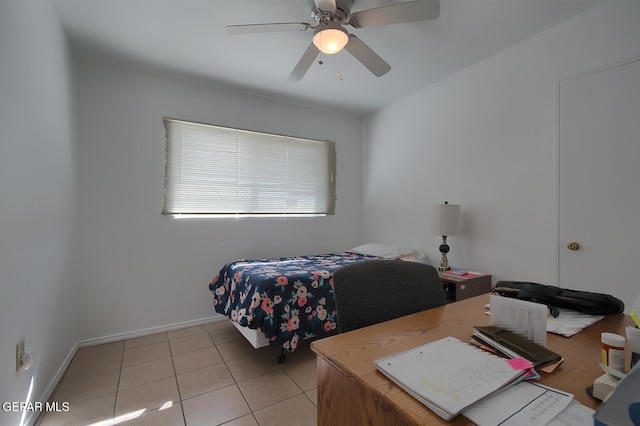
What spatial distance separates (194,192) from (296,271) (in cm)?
142

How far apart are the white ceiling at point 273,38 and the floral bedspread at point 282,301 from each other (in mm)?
1898

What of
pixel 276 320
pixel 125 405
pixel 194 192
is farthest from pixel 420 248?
pixel 125 405

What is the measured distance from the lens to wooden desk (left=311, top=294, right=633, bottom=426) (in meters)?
0.61

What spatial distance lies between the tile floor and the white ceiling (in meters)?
2.56

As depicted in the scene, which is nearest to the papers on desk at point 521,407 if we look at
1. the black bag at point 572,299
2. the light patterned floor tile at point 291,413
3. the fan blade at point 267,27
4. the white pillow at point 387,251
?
the black bag at point 572,299

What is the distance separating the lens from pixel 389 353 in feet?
2.59

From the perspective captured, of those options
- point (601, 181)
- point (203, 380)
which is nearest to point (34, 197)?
point (203, 380)

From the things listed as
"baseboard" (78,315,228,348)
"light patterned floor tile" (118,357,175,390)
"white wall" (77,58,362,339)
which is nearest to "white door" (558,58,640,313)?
"white wall" (77,58,362,339)

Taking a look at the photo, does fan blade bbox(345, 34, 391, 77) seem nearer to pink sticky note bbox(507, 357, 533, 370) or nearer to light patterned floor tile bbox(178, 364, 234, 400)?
pink sticky note bbox(507, 357, 533, 370)

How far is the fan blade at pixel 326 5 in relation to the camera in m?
1.64

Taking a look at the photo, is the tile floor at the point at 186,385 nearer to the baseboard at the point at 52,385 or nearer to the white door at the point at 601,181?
the baseboard at the point at 52,385

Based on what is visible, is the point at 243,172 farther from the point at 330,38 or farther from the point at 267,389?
the point at 267,389

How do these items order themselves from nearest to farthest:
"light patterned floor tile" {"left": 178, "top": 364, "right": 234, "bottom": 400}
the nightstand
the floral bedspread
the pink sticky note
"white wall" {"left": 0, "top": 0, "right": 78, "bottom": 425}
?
the pink sticky note
"white wall" {"left": 0, "top": 0, "right": 78, "bottom": 425}
"light patterned floor tile" {"left": 178, "top": 364, "right": 234, "bottom": 400}
the floral bedspread
the nightstand

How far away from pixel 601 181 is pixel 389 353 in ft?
6.97
